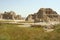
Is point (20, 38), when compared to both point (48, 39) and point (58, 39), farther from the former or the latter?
point (58, 39)

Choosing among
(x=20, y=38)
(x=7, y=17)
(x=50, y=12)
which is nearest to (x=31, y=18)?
(x=50, y=12)

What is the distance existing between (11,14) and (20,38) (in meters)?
119

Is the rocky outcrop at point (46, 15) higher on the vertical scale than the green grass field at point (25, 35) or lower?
higher

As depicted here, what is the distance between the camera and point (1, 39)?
11.5 metres

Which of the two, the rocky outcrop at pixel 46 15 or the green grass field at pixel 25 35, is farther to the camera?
the rocky outcrop at pixel 46 15

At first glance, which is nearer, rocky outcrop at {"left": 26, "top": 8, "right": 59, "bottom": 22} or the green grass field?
the green grass field

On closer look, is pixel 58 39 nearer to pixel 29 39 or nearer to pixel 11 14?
pixel 29 39

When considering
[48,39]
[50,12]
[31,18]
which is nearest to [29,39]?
[48,39]

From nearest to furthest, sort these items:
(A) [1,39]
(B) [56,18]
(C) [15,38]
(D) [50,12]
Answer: (A) [1,39], (C) [15,38], (B) [56,18], (D) [50,12]

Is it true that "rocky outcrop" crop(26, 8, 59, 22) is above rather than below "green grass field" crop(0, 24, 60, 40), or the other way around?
above

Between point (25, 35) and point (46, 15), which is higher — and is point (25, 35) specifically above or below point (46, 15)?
below

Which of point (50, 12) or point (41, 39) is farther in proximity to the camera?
point (50, 12)

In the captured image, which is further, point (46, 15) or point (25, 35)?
point (46, 15)

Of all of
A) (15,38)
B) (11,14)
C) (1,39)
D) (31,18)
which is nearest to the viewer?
(1,39)
